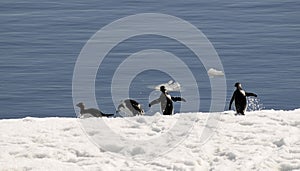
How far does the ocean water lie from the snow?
30384 mm

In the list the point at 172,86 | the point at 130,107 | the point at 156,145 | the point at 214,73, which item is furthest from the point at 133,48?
the point at 156,145

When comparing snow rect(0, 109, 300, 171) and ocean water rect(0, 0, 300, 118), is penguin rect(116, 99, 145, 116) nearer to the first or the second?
snow rect(0, 109, 300, 171)

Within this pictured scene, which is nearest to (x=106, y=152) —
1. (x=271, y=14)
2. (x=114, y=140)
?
(x=114, y=140)

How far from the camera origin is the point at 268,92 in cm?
5712

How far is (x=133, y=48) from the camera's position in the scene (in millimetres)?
74500

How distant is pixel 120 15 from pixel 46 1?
14328 mm

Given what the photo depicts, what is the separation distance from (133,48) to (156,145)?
5579cm

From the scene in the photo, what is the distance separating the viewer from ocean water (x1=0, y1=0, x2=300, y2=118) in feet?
185

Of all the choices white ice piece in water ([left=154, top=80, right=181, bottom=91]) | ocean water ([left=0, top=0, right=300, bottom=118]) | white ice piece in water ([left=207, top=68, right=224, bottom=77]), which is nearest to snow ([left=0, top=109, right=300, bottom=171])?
ocean water ([left=0, top=0, right=300, bottom=118])

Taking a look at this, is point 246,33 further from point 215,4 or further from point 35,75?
point 35,75

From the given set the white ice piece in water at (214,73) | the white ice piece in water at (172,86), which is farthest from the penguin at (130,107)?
the white ice piece in water at (214,73)

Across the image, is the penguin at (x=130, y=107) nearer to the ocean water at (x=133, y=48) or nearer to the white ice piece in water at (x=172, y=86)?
the ocean water at (x=133, y=48)

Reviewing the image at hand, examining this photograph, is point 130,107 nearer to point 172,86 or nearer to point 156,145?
point 156,145

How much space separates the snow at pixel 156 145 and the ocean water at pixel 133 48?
3038 cm
